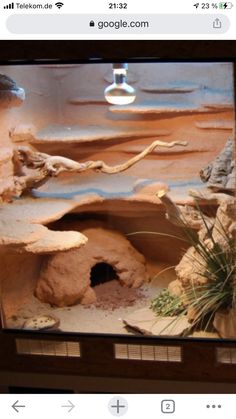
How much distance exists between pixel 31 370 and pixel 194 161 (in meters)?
0.99

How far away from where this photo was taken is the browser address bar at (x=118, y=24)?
160cm

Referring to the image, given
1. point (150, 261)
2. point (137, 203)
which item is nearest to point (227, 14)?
point (137, 203)

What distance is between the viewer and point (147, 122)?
72.3 inches

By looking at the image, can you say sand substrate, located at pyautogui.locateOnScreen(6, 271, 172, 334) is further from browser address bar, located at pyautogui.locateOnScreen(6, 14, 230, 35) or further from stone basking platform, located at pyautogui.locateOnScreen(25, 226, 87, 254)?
browser address bar, located at pyautogui.locateOnScreen(6, 14, 230, 35)

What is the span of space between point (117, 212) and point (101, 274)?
24 centimetres

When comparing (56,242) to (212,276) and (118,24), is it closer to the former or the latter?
(212,276)

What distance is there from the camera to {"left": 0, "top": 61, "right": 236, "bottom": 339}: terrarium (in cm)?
180

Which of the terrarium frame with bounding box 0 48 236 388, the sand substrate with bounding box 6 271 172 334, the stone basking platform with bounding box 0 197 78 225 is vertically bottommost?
the terrarium frame with bounding box 0 48 236 388

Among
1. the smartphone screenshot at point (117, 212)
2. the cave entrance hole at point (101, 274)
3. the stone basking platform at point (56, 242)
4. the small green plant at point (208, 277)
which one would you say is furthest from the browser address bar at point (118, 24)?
the cave entrance hole at point (101, 274)
